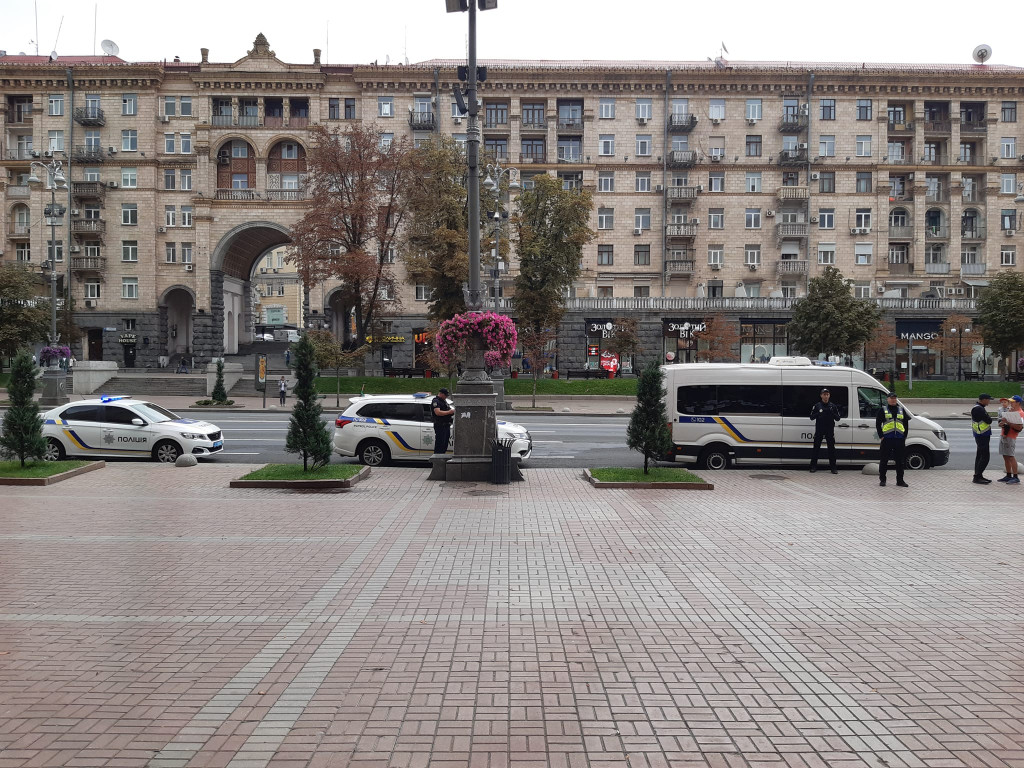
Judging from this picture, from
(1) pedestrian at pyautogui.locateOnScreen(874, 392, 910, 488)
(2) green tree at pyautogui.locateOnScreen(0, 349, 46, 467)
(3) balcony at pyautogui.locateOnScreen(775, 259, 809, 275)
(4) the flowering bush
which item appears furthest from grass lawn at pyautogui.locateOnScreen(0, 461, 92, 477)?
(3) balcony at pyautogui.locateOnScreen(775, 259, 809, 275)

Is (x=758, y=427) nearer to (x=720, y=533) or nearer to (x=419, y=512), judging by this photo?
(x=720, y=533)

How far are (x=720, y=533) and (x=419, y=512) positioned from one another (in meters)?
4.37

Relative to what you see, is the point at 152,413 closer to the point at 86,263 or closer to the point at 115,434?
the point at 115,434

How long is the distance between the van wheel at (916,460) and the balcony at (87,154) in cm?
5511

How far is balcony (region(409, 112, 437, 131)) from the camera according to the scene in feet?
170

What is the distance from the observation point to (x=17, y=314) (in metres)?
40.4

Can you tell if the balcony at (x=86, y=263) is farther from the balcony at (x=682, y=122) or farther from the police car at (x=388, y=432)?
the police car at (x=388, y=432)

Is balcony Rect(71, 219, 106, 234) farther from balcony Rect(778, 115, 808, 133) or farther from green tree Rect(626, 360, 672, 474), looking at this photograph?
green tree Rect(626, 360, 672, 474)

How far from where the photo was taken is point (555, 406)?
124 ft

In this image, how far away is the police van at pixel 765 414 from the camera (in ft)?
55.7

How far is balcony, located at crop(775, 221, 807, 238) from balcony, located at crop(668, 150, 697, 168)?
24.7 ft

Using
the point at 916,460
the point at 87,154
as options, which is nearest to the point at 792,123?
the point at 916,460

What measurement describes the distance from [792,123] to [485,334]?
45.1 meters

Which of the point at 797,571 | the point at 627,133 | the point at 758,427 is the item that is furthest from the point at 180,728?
the point at 627,133
